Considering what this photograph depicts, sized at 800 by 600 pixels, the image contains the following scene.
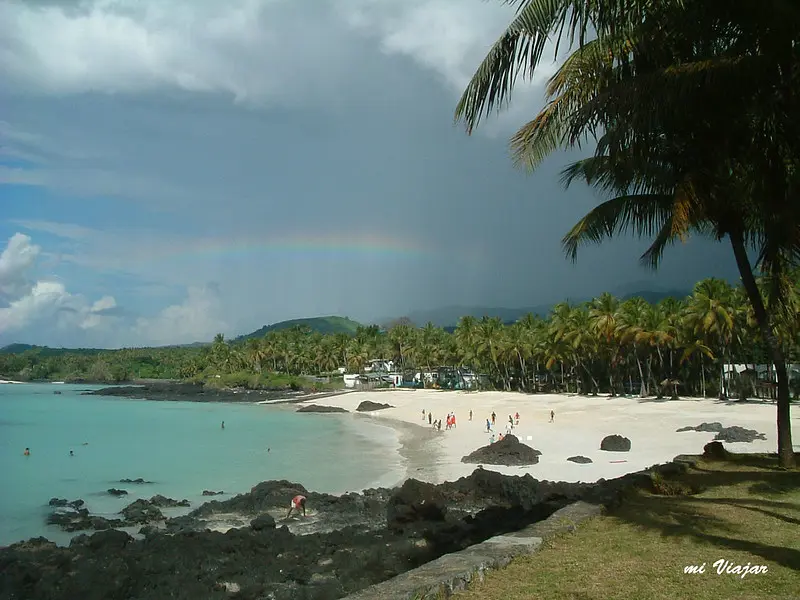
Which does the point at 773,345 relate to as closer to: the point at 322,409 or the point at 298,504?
the point at 298,504

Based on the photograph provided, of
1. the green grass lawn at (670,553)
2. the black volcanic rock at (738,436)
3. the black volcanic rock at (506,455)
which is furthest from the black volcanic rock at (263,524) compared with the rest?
the black volcanic rock at (738,436)

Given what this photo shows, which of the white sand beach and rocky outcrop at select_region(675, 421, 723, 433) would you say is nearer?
the white sand beach

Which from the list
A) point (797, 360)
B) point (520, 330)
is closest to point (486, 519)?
point (797, 360)

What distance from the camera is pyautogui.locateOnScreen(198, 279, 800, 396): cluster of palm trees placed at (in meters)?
45.9

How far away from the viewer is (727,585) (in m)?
4.95

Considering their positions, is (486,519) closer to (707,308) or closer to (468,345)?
(707,308)

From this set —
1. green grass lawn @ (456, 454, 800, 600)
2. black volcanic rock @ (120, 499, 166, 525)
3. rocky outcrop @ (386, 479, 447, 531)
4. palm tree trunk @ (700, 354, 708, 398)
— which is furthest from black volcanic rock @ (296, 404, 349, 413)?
green grass lawn @ (456, 454, 800, 600)

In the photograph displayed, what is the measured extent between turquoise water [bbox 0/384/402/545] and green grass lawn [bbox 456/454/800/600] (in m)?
16.5

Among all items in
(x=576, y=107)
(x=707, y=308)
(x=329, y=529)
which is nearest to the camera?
(x=576, y=107)

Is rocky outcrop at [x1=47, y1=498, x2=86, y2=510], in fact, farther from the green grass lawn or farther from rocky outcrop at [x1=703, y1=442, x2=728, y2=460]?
the green grass lawn

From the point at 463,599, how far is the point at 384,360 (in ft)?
347

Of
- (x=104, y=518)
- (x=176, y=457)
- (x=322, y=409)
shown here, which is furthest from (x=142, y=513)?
(x=322, y=409)

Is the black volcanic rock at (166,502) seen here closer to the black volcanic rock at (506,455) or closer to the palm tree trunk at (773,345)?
the black volcanic rock at (506,455)

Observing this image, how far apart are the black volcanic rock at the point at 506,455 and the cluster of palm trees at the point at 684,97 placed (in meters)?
16.6
